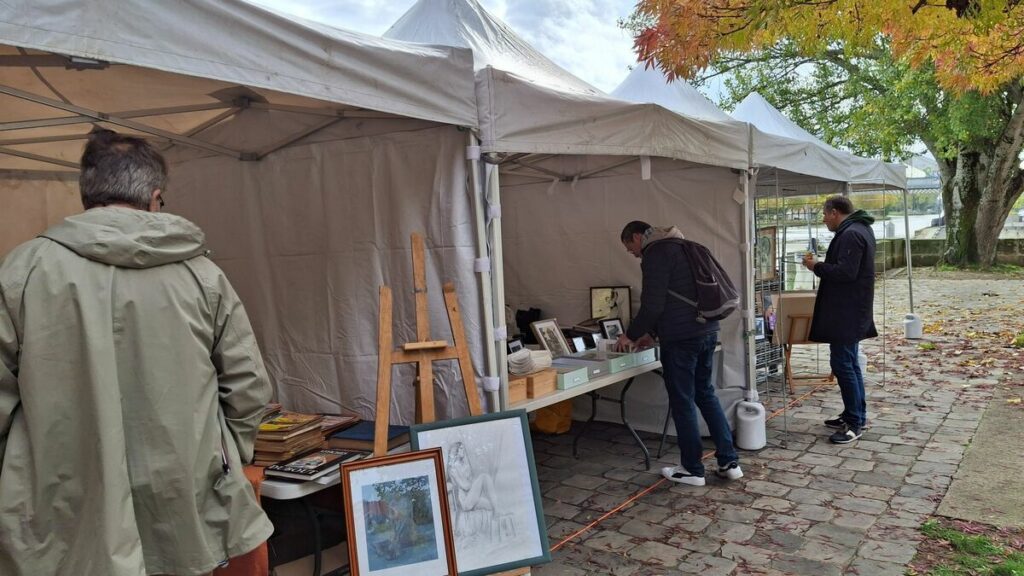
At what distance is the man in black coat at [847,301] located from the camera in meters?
4.82

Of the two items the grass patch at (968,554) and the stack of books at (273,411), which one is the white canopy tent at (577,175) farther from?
the grass patch at (968,554)

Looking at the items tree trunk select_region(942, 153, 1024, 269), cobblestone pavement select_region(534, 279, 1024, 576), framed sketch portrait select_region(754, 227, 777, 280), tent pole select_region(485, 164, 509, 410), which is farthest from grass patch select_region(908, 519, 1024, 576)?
tree trunk select_region(942, 153, 1024, 269)

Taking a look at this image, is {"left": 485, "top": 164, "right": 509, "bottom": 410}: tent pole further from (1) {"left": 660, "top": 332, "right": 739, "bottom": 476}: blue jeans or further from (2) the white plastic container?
(2) the white plastic container

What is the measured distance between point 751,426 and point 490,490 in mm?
2655

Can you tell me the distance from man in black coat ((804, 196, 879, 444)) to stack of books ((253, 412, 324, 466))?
12.2 ft

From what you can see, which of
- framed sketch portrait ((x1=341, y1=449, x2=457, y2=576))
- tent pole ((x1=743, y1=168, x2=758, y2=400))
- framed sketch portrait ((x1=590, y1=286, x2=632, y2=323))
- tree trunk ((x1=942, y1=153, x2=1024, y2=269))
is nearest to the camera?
framed sketch portrait ((x1=341, y1=449, x2=457, y2=576))

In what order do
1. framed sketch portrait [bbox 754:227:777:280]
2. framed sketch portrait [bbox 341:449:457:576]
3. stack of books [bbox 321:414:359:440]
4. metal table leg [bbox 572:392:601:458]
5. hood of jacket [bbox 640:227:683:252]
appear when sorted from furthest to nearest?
framed sketch portrait [bbox 754:227:777:280], metal table leg [bbox 572:392:601:458], hood of jacket [bbox 640:227:683:252], stack of books [bbox 321:414:359:440], framed sketch portrait [bbox 341:449:457:576]

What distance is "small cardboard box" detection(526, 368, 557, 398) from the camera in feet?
11.3

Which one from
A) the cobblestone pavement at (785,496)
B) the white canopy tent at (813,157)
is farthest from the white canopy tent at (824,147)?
the cobblestone pavement at (785,496)

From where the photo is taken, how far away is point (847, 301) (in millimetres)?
4902

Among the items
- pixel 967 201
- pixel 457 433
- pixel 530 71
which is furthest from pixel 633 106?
pixel 967 201

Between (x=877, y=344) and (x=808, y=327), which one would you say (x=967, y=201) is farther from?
(x=808, y=327)

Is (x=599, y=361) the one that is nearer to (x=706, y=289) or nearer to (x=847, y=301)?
(x=706, y=289)

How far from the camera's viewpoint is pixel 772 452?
4.79 meters
